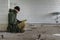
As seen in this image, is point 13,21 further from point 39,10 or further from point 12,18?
point 39,10

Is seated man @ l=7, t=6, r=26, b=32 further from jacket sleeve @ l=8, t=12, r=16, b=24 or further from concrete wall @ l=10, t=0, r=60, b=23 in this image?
concrete wall @ l=10, t=0, r=60, b=23

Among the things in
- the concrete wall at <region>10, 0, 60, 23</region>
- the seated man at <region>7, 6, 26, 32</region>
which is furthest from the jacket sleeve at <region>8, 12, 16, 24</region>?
the concrete wall at <region>10, 0, 60, 23</region>

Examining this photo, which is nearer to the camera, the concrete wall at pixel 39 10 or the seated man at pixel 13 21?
the seated man at pixel 13 21

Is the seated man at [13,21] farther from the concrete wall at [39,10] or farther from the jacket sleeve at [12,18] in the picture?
the concrete wall at [39,10]

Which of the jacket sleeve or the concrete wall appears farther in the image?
the concrete wall

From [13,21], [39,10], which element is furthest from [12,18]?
[39,10]

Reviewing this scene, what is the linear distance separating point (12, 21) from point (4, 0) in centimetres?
102

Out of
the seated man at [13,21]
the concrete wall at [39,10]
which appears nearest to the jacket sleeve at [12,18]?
the seated man at [13,21]

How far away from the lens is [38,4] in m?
10.9

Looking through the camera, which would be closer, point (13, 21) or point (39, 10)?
point (13, 21)

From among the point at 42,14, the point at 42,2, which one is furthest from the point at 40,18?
the point at 42,2

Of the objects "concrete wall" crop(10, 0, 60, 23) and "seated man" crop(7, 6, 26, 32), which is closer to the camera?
"seated man" crop(7, 6, 26, 32)

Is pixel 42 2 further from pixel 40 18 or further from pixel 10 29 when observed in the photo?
pixel 10 29

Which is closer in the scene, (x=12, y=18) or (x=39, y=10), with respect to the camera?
(x=12, y=18)
